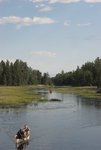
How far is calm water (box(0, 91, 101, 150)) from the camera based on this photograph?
170 feet

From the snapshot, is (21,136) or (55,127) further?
(55,127)

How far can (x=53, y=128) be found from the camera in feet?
211

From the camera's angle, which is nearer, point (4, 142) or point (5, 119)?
point (4, 142)

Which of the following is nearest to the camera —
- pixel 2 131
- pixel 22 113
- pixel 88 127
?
pixel 2 131

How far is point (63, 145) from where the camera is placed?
168 ft

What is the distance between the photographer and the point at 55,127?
65.4 m

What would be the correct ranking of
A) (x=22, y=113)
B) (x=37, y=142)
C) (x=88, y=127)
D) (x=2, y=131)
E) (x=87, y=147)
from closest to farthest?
(x=87, y=147) < (x=37, y=142) < (x=2, y=131) < (x=88, y=127) < (x=22, y=113)

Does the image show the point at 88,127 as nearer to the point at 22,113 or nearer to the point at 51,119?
the point at 51,119

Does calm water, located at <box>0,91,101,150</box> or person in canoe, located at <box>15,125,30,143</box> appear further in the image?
person in canoe, located at <box>15,125,30,143</box>

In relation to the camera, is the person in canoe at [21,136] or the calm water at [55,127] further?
the person in canoe at [21,136]

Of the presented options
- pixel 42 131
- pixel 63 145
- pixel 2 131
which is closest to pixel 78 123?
pixel 42 131

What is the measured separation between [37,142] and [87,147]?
23.1 feet

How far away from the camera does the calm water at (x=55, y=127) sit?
51819mm

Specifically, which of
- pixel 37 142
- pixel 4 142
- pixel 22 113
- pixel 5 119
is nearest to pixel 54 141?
pixel 37 142
